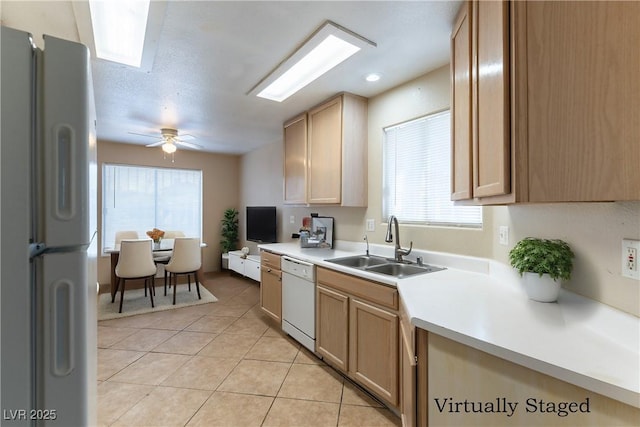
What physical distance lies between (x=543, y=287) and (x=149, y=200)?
572cm

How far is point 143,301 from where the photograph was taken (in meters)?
4.09

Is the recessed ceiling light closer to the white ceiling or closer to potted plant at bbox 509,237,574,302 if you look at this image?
the white ceiling

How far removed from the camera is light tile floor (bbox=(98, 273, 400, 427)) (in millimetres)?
1820

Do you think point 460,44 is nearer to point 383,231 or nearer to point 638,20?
point 638,20

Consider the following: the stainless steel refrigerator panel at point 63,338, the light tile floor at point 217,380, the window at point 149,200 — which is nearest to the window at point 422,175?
the light tile floor at point 217,380

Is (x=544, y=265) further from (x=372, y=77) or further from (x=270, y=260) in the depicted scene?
(x=270, y=260)

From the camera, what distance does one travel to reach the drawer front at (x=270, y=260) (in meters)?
3.03

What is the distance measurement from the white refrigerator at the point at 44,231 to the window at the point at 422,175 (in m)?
2.09

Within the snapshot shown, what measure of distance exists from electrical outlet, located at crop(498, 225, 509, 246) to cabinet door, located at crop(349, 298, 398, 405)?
2.59ft

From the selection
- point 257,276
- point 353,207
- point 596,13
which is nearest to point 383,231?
point 353,207

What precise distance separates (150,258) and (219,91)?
8.18ft

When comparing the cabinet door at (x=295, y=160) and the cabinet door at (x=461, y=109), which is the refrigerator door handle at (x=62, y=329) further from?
the cabinet door at (x=295, y=160)

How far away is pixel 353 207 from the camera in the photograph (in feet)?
9.77

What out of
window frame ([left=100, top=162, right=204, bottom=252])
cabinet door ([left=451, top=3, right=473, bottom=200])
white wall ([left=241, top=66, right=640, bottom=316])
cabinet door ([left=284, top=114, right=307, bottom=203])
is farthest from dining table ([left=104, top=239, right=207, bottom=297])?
cabinet door ([left=451, top=3, right=473, bottom=200])
